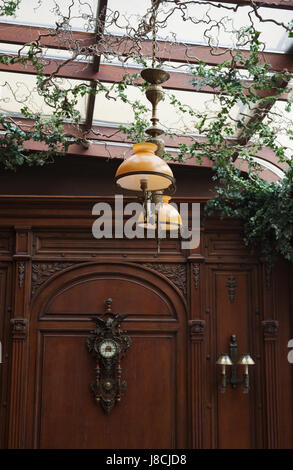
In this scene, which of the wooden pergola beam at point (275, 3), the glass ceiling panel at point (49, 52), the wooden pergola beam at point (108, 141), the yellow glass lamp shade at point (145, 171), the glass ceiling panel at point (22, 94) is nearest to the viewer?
the yellow glass lamp shade at point (145, 171)

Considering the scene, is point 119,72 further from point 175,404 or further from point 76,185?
point 175,404

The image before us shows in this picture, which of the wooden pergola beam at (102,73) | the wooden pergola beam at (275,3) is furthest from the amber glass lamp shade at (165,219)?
the wooden pergola beam at (102,73)

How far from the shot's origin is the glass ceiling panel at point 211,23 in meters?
4.29

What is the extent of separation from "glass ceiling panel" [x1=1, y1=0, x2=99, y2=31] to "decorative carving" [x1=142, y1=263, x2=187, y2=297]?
83.5 inches

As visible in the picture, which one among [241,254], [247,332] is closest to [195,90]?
[241,254]

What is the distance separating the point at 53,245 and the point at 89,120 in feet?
3.98

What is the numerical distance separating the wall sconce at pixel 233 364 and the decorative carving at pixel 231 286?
1.18 ft

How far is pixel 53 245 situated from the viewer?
545 cm

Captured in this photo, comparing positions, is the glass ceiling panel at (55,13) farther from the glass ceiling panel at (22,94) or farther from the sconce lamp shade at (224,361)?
the sconce lamp shade at (224,361)

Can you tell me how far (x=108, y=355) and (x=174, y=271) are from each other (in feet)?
3.14

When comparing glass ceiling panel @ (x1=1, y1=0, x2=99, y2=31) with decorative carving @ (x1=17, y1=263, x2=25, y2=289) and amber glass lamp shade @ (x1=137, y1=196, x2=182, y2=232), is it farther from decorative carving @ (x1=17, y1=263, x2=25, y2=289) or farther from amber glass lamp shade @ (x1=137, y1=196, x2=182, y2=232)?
decorative carving @ (x1=17, y1=263, x2=25, y2=289)

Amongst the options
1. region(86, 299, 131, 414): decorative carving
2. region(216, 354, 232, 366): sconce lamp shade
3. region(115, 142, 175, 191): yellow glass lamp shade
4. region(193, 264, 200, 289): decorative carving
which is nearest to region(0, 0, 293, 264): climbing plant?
region(193, 264, 200, 289): decorative carving

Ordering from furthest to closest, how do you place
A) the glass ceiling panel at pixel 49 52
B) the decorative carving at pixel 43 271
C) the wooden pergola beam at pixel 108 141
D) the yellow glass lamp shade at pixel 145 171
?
the wooden pergola beam at pixel 108 141 → the decorative carving at pixel 43 271 → the glass ceiling panel at pixel 49 52 → the yellow glass lamp shade at pixel 145 171

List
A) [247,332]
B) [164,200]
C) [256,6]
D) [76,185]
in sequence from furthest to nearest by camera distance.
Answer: [76,185]
[247,332]
[256,6]
[164,200]
